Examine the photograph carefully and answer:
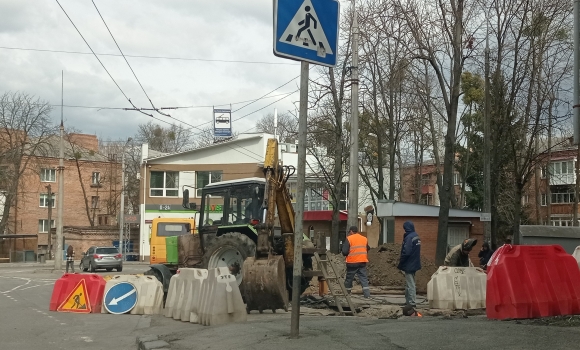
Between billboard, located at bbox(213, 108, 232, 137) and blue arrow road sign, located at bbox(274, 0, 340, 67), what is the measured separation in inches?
1437

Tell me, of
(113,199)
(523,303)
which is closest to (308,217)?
(113,199)

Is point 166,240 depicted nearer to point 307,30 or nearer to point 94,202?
point 307,30

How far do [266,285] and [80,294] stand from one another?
4700 mm

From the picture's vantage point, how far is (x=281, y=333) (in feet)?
30.5

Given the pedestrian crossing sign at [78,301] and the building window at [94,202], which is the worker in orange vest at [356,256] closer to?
the pedestrian crossing sign at [78,301]

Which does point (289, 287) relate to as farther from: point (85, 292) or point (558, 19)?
point (558, 19)

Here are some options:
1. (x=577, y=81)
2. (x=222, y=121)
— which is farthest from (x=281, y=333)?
(x=222, y=121)

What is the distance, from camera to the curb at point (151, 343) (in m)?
9.01

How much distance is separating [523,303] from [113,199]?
7172cm

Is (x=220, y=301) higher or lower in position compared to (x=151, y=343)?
higher

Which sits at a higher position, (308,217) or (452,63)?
(452,63)

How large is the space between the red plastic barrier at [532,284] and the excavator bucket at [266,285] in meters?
4.09

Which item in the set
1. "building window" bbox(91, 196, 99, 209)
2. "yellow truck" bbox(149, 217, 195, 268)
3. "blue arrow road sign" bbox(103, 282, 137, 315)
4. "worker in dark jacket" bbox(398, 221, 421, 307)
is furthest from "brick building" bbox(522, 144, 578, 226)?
"building window" bbox(91, 196, 99, 209)

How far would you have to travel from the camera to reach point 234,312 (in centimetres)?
1155
